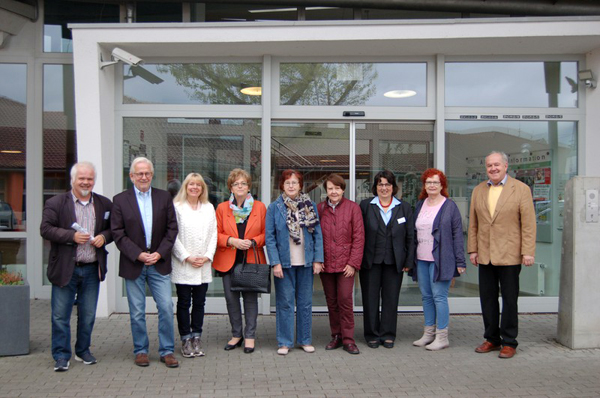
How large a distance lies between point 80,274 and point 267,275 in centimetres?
173

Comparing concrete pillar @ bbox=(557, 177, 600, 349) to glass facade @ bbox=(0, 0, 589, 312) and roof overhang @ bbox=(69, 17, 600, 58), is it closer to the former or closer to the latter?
glass facade @ bbox=(0, 0, 589, 312)

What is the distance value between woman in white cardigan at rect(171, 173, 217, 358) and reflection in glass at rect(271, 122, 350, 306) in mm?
2019

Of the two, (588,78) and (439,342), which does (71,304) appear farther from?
(588,78)

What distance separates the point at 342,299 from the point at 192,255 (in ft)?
5.16

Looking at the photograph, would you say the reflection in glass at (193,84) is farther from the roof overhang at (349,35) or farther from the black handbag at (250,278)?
the black handbag at (250,278)

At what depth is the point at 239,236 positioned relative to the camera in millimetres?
5809

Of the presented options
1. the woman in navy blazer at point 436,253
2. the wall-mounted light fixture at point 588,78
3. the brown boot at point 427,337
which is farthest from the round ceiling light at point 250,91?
the wall-mounted light fixture at point 588,78

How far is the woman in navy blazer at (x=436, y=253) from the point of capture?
19.2ft

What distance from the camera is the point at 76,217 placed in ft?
17.4

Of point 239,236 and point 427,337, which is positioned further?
point 427,337

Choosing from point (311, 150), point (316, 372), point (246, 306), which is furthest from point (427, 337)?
point (311, 150)

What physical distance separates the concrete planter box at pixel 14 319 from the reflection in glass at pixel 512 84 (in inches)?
219

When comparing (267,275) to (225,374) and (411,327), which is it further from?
(411,327)

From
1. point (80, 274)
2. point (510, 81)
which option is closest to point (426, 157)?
point (510, 81)
